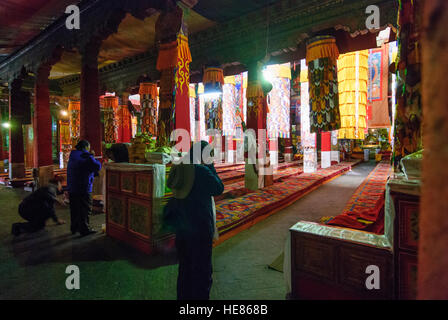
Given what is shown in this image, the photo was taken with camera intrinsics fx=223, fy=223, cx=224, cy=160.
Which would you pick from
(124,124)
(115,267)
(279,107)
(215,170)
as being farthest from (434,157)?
(124,124)

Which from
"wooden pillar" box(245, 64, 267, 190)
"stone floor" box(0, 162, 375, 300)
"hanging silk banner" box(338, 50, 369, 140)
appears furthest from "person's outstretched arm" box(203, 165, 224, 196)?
"hanging silk banner" box(338, 50, 369, 140)

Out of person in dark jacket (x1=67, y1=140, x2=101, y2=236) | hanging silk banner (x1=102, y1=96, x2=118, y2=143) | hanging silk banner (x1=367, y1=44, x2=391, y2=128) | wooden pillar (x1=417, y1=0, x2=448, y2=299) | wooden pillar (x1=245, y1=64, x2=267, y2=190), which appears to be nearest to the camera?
wooden pillar (x1=417, y1=0, x2=448, y2=299)

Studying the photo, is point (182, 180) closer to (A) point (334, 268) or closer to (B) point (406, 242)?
(A) point (334, 268)

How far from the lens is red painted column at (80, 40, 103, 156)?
4578mm

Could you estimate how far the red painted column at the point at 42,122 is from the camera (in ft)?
19.8

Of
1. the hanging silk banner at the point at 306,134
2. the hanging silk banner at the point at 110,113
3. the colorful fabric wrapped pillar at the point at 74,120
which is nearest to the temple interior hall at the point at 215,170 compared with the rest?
the hanging silk banner at the point at 306,134

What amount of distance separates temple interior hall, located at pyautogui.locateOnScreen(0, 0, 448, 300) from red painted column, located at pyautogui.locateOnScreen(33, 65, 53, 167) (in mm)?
38

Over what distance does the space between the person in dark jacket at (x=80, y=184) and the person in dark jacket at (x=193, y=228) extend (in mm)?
2132

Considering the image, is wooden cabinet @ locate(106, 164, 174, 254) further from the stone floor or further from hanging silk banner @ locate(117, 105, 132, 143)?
hanging silk banner @ locate(117, 105, 132, 143)

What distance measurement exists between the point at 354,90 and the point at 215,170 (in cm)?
424

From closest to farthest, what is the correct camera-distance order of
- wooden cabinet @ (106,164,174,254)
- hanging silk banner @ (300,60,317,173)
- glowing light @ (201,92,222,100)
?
wooden cabinet @ (106,164,174,254) → glowing light @ (201,92,222,100) → hanging silk banner @ (300,60,317,173)

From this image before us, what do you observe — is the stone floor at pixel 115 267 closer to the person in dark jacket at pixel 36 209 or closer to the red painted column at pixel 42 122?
the person in dark jacket at pixel 36 209

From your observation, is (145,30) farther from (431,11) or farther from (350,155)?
(350,155)
